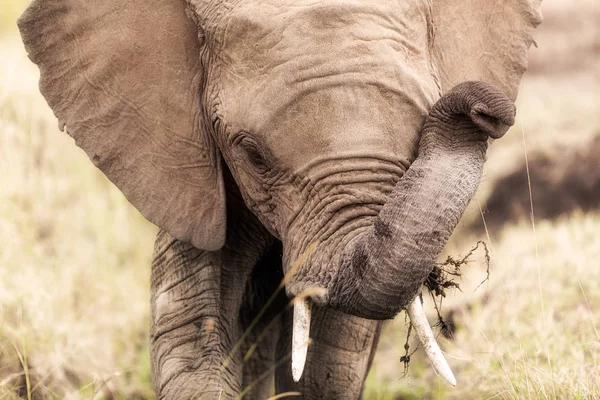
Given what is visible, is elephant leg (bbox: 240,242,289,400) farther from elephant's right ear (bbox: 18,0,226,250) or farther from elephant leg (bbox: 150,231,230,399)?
elephant's right ear (bbox: 18,0,226,250)

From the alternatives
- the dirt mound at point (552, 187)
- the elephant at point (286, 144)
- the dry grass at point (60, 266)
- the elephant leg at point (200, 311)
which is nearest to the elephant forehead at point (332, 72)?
the elephant at point (286, 144)

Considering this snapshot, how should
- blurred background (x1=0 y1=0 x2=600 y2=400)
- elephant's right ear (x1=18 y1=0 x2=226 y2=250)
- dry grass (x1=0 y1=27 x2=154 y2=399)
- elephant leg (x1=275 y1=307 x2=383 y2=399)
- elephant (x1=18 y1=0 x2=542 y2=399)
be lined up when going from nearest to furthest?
elephant (x1=18 y1=0 x2=542 y2=399), elephant's right ear (x1=18 y1=0 x2=226 y2=250), elephant leg (x1=275 y1=307 x2=383 y2=399), blurred background (x1=0 y1=0 x2=600 y2=400), dry grass (x1=0 y1=27 x2=154 y2=399)

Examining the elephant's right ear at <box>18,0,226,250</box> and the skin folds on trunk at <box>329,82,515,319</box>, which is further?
the elephant's right ear at <box>18,0,226,250</box>

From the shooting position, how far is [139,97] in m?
4.73

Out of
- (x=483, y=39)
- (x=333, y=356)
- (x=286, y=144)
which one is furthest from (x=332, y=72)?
(x=333, y=356)

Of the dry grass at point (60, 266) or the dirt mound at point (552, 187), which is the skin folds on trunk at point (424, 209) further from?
the dirt mound at point (552, 187)

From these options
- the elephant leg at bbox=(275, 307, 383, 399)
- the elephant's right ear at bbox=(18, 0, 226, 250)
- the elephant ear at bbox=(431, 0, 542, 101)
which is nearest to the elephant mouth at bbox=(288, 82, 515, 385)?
the elephant ear at bbox=(431, 0, 542, 101)

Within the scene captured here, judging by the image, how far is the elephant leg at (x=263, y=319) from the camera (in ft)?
17.1

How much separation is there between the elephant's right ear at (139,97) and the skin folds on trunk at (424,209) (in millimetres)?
969

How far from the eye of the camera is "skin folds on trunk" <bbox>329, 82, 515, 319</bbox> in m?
3.69

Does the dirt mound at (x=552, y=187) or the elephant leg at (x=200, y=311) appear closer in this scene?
the elephant leg at (x=200, y=311)

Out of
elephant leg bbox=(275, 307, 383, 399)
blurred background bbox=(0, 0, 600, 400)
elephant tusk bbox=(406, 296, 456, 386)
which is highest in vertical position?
elephant tusk bbox=(406, 296, 456, 386)

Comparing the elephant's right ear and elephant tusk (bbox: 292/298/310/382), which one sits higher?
the elephant's right ear

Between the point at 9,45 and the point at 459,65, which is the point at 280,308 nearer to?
the point at 459,65
